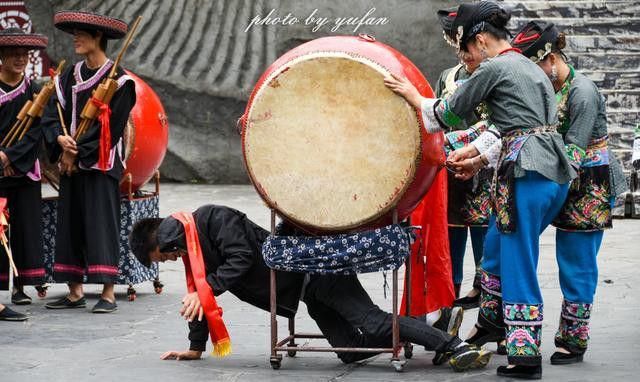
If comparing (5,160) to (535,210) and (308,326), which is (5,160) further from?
(535,210)

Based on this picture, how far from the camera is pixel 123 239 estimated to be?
805 cm

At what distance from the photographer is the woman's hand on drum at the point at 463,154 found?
5637 mm

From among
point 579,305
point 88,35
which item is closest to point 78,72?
point 88,35

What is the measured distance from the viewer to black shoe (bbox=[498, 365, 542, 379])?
18.0ft

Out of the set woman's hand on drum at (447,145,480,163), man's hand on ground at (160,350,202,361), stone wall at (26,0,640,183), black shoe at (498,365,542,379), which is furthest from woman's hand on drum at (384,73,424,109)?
stone wall at (26,0,640,183)

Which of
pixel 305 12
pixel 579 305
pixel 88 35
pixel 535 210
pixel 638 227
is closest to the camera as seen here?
pixel 535 210

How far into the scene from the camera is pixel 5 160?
7.62 m

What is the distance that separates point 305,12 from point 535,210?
860 cm

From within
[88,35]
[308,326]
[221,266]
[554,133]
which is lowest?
[308,326]

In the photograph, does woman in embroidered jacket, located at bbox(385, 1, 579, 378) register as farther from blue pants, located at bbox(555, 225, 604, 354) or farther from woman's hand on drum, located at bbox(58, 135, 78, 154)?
woman's hand on drum, located at bbox(58, 135, 78, 154)

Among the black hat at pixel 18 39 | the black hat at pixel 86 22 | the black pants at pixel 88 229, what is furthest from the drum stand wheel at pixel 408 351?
the black hat at pixel 18 39

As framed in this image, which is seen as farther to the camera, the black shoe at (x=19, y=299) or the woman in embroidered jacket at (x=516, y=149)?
the black shoe at (x=19, y=299)

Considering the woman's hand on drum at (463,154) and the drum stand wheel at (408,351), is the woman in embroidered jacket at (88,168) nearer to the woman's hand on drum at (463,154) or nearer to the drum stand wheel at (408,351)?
the drum stand wheel at (408,351)

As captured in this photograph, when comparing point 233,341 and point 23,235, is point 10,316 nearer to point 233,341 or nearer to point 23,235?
point 23,235
